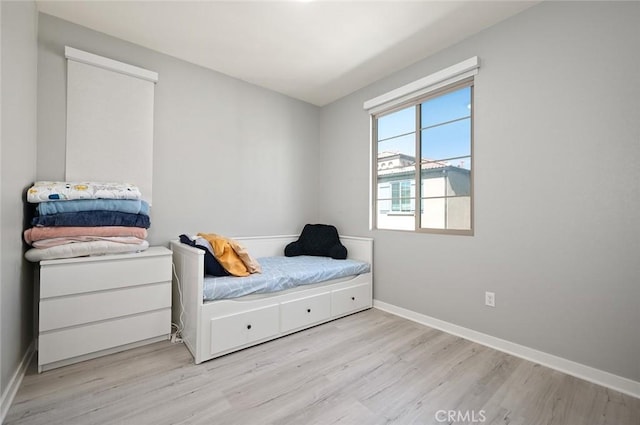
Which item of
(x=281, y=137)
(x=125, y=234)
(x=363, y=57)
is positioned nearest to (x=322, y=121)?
(x=281, y=137)

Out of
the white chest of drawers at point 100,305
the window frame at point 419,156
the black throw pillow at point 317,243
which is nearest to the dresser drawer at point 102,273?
the white chest of drawers at point 100,305

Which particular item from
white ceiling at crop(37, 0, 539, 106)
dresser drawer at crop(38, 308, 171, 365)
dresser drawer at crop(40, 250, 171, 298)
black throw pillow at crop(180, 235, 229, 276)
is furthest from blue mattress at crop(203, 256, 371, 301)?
white ceiling at crop(37, 0, 539, 106)

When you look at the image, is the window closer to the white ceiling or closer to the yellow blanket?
the white ceiling

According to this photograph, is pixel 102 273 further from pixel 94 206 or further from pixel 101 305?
pixel 94 206

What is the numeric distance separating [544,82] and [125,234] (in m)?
3.18

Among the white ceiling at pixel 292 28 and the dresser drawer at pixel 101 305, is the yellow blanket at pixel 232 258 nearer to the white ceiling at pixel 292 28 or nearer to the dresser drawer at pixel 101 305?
the dresser drawer at pixel 101 305

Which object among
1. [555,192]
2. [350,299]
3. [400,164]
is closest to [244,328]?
[350,299]

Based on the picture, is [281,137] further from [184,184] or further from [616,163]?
[616,163]

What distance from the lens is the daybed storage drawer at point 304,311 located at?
2.21m

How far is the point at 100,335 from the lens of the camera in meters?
1.81

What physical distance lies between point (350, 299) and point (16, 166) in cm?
263

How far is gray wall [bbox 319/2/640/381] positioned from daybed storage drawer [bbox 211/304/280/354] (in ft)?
4.69

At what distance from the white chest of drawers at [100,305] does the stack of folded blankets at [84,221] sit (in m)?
0.07

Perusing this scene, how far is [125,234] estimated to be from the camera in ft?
6.43
